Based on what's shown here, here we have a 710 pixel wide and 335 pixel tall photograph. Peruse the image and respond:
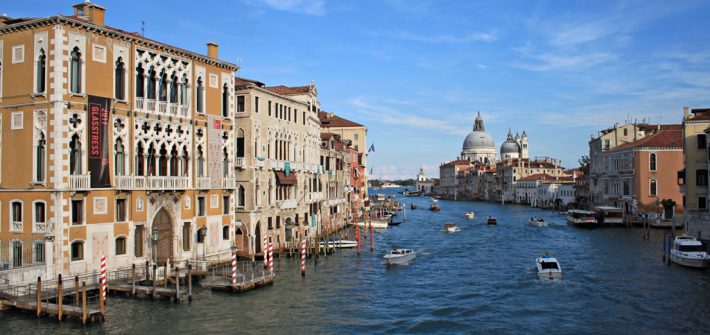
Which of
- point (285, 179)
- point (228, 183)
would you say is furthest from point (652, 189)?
point (228, 183)

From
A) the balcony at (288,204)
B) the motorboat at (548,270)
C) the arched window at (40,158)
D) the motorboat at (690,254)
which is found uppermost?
the arched window at (40,158)

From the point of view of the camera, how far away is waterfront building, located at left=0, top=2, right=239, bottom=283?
20.2 m

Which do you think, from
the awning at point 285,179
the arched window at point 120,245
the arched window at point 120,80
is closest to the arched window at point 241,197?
the awning at point 285,179

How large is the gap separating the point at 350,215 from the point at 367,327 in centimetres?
3782

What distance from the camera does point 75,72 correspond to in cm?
2086

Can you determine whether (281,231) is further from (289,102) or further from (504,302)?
(504,302)

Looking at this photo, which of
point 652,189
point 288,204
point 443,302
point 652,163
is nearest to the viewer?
point 443,302

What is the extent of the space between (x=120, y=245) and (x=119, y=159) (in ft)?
10.3

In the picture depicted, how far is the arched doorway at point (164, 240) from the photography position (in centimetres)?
2467

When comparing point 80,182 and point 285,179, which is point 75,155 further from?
point 285,179

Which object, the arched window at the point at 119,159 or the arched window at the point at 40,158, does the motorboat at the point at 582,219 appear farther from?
the arched window at the point at 40,158

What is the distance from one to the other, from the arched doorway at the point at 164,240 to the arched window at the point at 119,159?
111 inches

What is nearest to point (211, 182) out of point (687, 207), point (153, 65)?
point (153, 65)

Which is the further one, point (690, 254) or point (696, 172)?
point (696, 172)
